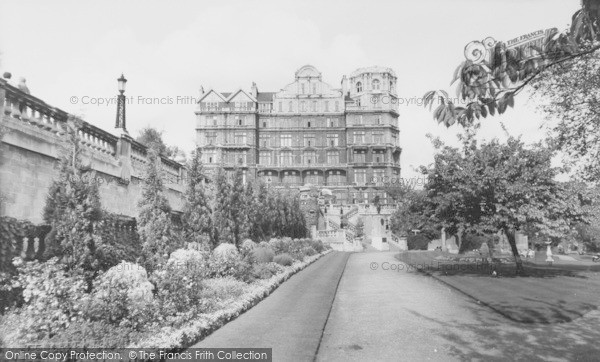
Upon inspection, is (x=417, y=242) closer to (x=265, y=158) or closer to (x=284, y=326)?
(x=265, y=158)

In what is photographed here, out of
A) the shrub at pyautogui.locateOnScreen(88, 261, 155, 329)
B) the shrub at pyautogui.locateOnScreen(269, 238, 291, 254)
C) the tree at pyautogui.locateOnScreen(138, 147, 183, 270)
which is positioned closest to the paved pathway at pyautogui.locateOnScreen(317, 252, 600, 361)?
the shrub at pyautogui.locateOnScreen(88, 261, 155, 329)

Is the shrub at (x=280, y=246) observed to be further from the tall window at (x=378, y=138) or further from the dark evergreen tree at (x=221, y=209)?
the tall window at (x=378, y=138)

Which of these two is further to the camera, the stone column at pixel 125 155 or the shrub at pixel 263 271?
the shrub at pixel 263 271

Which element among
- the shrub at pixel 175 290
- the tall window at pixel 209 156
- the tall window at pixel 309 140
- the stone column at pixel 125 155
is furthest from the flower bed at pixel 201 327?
the tall window at pixel 309 140

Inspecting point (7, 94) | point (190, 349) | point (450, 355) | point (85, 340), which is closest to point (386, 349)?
point (450, 355)

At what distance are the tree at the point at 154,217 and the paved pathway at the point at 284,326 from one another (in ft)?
13.5

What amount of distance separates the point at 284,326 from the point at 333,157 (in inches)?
3327

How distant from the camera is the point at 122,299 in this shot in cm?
1006

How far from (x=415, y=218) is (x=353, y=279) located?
222 inches

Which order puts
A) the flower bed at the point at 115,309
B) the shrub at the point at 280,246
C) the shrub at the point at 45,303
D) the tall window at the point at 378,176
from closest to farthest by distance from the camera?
the shrub at the point at 45,303
the flower bed at the point at 115,309
the shrub at the point at 280,246
the tall window at the point at 378,176

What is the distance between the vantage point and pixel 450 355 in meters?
9.63

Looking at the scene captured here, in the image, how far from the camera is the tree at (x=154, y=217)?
54.3 ft

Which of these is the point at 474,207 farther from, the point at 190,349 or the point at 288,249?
the point at 190,349

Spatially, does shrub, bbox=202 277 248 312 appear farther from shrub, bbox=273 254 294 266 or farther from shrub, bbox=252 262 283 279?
shrub, bbox=273 254 294 266
